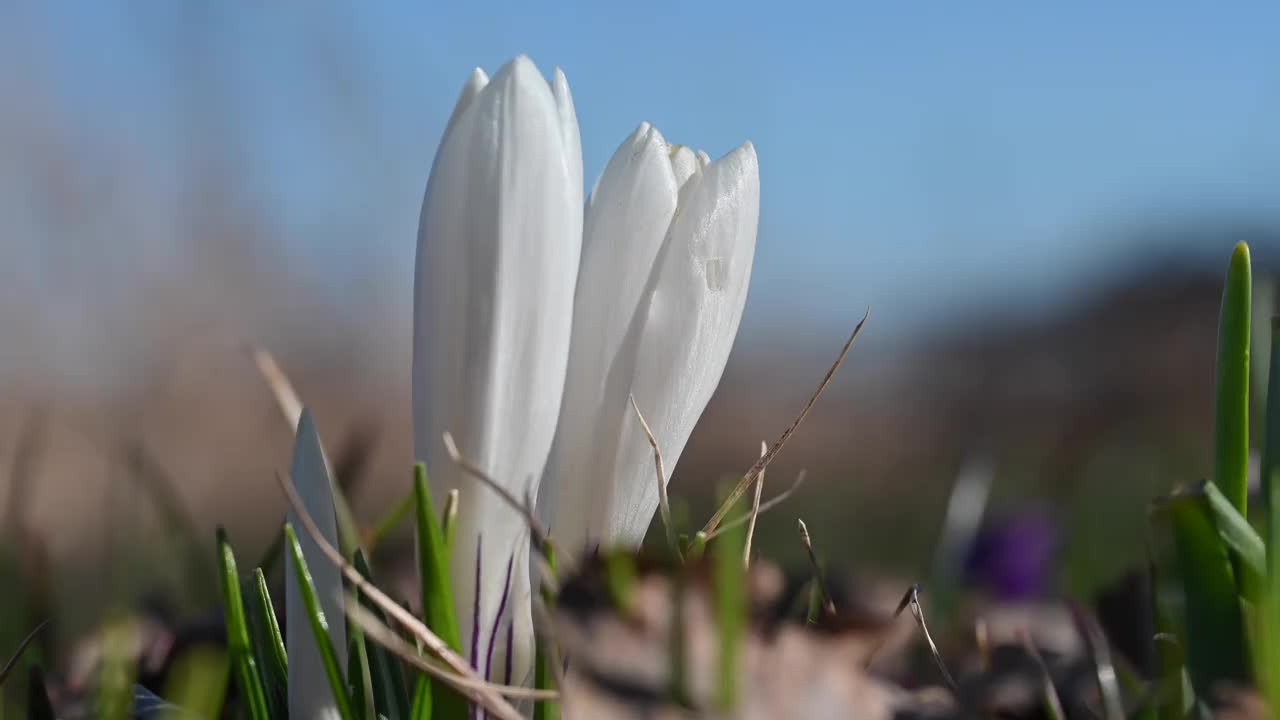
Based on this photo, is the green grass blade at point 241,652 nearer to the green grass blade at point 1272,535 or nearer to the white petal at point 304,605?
the white petal at point 304,605

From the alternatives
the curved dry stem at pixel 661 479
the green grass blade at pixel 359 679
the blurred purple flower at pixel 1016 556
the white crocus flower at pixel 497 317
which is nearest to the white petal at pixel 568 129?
the white crocus flower at pixel 497 317

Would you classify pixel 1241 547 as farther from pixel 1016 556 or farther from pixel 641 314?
pixel 1016 556

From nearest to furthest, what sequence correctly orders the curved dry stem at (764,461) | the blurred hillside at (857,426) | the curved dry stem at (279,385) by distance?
the curved dry stem at (764,461)
the curved dry stem at (279,385)
the blurred hillside at (857,426)

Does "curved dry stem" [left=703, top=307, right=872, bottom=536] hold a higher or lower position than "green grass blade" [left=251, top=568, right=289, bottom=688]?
higher

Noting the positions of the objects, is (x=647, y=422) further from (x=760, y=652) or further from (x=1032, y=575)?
(x=1032, y=575)

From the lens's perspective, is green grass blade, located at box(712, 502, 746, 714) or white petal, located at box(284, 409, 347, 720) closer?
green grass blade, located at box(712, 502, 746, 714)

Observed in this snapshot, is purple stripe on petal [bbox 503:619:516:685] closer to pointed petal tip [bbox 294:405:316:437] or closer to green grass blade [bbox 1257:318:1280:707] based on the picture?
pointed petal tip [bbox 294:405:316:437]

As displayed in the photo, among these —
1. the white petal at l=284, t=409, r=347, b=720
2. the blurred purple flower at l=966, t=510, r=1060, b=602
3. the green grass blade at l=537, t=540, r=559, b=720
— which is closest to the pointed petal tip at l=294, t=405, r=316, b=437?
the white petal at l=284, t=409, r=347, b=720

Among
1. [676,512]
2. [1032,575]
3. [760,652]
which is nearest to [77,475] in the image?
[1032,575]
